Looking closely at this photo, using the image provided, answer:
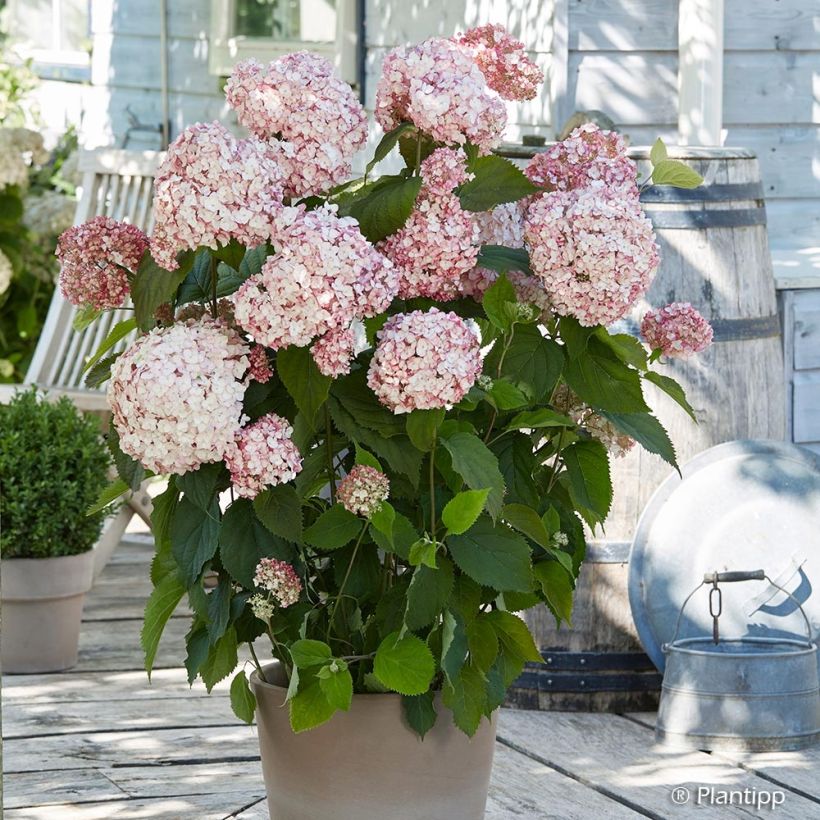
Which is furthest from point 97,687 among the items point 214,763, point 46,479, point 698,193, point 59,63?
point 59,63

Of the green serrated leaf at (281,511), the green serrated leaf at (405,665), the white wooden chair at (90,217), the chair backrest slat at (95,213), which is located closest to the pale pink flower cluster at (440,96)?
the green serrated leaf at (281,511)

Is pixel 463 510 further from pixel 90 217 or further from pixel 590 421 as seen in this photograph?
→ pixel 90 217

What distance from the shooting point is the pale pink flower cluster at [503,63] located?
76.8 inches

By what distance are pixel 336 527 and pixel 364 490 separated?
4.1 inches

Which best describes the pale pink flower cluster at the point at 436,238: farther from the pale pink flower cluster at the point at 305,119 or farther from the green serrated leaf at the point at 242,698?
the green serrated leaf at the point at 242,698

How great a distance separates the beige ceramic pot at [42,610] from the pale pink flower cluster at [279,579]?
183 cm

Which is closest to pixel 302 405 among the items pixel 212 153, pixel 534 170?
pixel 212 153

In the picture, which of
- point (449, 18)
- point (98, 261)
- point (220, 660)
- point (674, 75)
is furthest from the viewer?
point (449, 18)

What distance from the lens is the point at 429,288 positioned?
1.78 m

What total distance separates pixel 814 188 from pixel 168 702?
2147 millimetres

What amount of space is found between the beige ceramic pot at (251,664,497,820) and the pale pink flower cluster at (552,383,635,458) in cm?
40

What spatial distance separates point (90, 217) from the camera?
4.90m

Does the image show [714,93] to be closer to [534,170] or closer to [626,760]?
[626,760]

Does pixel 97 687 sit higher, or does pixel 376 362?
pixel 376 362
